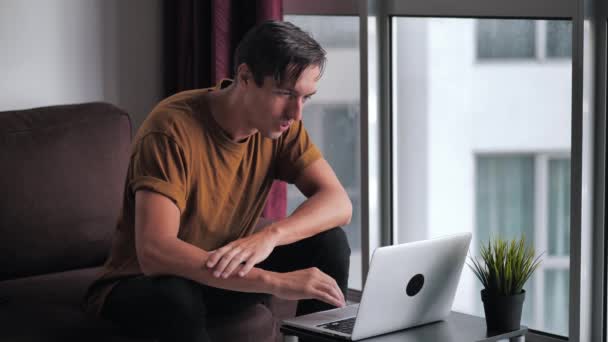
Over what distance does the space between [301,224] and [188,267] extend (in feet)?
1.09

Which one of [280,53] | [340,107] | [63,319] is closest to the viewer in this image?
[280,53]

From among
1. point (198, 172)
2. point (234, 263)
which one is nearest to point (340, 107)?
point (198, 172)

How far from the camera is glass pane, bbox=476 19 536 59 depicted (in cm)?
268

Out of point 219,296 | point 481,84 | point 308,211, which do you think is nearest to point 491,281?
point 308,211

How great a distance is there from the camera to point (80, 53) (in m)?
3.04

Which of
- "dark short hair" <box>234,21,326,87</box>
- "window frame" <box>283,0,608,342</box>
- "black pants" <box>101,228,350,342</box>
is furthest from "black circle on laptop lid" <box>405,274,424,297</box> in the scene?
"window frame" <box>283,0,608,342</box>

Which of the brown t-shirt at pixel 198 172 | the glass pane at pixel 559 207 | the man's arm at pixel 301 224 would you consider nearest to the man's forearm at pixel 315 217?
the man's arm at pixel 301 224

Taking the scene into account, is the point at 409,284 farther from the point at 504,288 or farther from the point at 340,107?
the point at 340,107

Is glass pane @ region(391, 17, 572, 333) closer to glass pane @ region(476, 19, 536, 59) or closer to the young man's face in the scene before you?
glass pane @ region(476, 19, 536, 59)

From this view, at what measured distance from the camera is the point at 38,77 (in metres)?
2.95

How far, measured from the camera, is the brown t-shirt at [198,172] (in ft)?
6.45

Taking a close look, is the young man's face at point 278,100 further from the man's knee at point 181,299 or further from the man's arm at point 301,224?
the man's knee at point 181,299

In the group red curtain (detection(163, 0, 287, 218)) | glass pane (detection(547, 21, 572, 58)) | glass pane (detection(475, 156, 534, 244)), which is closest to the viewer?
glass pane (detection(547, 21, 572, 58))

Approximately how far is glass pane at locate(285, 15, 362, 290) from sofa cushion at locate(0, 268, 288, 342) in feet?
3.58
